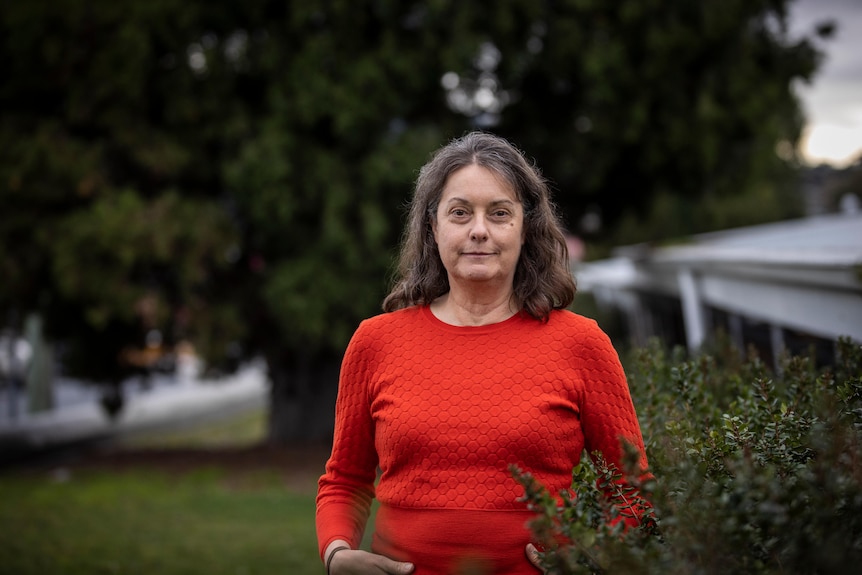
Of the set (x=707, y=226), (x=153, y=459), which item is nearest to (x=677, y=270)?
(x=153, y=459)

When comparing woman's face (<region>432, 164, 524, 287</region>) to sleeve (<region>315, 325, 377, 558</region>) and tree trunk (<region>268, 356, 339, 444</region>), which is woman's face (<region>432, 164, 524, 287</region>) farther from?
tree trunk (<region>268, 356, 339, 444</region>)

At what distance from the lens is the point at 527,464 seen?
2004 millimetres

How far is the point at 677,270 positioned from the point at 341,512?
236 inches

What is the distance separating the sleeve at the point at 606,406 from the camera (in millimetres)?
2041

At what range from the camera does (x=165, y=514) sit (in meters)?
8.73

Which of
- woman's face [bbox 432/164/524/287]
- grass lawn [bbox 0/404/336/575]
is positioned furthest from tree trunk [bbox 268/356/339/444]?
woman's face [bbox 432/164/524/287]

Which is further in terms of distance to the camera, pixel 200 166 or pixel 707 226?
pixel 707 226

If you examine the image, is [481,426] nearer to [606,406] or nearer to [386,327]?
[606,406]

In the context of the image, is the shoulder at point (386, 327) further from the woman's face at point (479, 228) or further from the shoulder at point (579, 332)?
the shoulder at point (579, 332)

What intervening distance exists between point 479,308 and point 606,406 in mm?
432

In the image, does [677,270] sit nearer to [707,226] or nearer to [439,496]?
[439,496]

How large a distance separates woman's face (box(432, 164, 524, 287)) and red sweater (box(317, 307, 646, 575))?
0.15 m

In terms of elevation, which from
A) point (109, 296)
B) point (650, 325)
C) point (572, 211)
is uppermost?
point (572, 211)

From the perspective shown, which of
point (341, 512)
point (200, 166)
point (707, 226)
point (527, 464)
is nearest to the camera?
point (527, 464)
